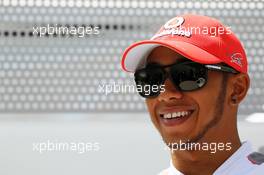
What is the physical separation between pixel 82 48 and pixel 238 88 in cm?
57

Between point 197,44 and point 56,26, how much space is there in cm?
56

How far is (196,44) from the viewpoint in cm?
133

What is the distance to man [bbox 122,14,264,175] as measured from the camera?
1.31 m

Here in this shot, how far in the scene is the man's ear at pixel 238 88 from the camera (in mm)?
1346

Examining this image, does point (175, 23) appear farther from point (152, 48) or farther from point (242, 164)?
point (242, 164)

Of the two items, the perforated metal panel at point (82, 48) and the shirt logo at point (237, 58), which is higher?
the shirt logo at point (237, 58)

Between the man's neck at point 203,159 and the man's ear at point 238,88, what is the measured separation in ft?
0.35

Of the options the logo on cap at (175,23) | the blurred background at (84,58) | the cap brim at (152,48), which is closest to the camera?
the cap brim at (152,48)

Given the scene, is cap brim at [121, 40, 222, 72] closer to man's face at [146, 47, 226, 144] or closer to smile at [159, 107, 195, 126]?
man's face at [146, 47, 226, 144]

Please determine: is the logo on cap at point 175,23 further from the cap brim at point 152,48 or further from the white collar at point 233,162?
the white collar at point 233,162

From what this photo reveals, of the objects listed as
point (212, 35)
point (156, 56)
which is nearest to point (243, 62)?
point (212, 35)

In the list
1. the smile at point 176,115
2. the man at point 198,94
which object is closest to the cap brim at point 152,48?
the man at point 198,94

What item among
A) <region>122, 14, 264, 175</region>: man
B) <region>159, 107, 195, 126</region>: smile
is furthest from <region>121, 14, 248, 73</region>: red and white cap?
<region>159, 107, 195, 126</region>: smile

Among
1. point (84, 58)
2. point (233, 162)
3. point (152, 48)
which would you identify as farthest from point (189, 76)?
point (84, 58)
